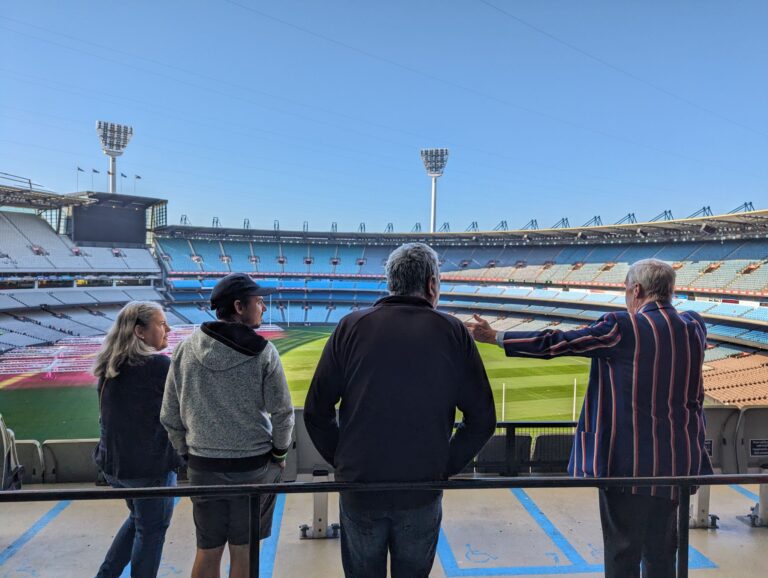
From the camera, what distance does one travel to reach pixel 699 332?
7.45 ft

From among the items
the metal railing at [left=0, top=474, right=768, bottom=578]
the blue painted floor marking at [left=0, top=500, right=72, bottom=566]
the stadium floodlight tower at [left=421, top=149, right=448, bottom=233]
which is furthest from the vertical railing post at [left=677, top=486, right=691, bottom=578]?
the stadium floodlight tower at [left=421, top=149, right=448, bottom=233]

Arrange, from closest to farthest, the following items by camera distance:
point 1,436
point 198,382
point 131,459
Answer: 1. point 198,382
2. point 131,459
3. point 1,436

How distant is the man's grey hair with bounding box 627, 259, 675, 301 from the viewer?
7.68ft

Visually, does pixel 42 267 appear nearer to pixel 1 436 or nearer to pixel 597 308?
pixel 1 436

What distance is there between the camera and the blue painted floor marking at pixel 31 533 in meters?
3.62

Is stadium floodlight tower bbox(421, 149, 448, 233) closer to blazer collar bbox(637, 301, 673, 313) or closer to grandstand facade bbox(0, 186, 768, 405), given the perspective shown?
grandstand facade bbox(0, 186, 768, 405)

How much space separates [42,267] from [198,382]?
139ft

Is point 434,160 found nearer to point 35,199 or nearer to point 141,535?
point 35,199

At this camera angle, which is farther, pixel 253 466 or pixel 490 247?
pixel 490 247

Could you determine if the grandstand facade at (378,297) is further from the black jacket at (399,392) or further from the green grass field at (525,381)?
the green grass field at (525,381)

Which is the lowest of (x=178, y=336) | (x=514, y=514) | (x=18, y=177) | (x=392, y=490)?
(x=178, y=336)

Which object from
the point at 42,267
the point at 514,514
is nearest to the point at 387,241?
the point at 42,267

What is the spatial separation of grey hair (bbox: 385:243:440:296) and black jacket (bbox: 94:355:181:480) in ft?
5.40

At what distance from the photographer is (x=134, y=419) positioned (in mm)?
2748
